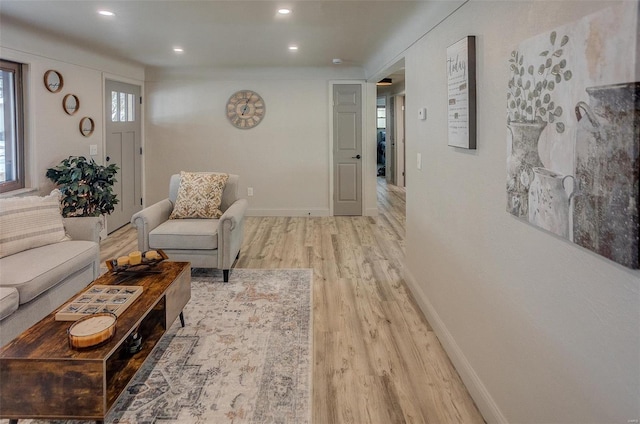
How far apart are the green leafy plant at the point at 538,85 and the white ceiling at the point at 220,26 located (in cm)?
169

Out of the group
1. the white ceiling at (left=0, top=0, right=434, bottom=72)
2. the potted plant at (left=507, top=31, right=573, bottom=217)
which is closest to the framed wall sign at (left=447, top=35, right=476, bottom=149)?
the potted plant at (left=507, top=31, right=573, bottom=217)

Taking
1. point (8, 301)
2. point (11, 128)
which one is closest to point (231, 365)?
point (8, 301)

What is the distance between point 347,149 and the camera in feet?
22.1

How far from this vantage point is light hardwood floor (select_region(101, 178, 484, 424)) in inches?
80.2

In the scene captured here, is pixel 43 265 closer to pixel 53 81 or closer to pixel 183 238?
pixel 183 238

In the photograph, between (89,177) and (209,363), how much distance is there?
3.05m

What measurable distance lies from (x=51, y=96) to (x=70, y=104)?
31 cm

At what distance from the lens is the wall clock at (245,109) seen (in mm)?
6633

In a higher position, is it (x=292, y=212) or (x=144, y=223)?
(x=144, y=223)

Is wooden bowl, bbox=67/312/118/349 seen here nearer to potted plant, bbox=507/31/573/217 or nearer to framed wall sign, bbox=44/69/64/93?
potted plant, bbox=507/31/573/217

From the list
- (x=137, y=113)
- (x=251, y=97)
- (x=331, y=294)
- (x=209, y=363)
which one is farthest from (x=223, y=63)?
(x=209, y=363)

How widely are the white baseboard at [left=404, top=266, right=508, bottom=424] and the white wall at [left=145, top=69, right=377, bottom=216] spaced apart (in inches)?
150

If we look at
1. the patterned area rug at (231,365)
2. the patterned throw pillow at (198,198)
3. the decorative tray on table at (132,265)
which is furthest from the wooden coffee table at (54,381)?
the patterned throw pillow at (198,198)

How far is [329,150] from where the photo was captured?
22.1 ft
